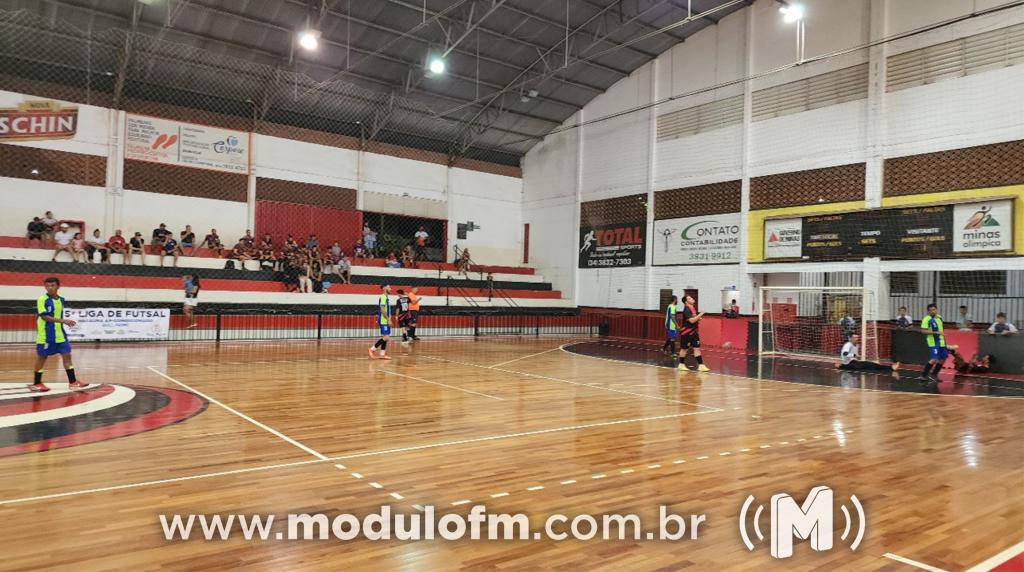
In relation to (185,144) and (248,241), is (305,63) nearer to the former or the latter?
(185,144)

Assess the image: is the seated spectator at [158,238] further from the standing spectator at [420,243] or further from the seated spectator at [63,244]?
the standing spectator at [420,243]

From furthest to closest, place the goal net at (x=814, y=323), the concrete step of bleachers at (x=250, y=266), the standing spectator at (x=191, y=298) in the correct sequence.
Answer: the concrete step of bleachers at (x=250, y=266) → the standing spectator at (x=191, y=298) → the goal net at (x=814, y=323)

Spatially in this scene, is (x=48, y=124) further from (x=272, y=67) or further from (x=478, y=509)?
(x=478, y=509)

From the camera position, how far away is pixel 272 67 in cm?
2242

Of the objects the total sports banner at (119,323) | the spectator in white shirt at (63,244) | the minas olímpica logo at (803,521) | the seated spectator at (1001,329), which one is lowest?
the minas olímpica logo at (803,521)

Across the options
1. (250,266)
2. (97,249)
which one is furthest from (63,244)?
(250,266)

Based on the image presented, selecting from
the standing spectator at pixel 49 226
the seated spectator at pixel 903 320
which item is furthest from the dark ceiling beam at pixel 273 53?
the seated spectator at pixel 903 320

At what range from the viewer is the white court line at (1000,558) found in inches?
133

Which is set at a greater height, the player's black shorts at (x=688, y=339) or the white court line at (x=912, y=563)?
the player's black shorts at (x=688, y=339)

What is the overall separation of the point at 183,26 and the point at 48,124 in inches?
237

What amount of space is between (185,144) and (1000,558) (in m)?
26.0

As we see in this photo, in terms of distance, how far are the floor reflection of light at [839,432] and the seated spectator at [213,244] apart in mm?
21550

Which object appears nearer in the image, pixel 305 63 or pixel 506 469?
pixel 506 469

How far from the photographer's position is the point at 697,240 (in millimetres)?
24266
